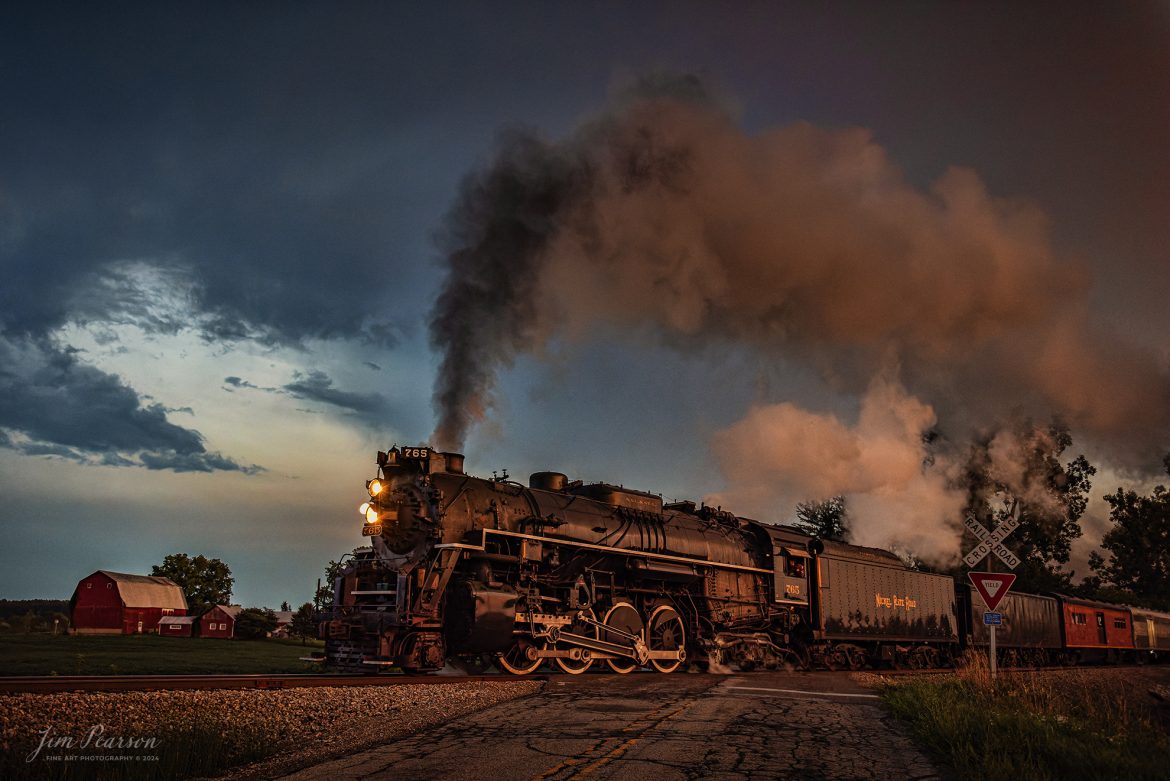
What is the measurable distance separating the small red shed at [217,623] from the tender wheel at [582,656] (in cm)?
4985

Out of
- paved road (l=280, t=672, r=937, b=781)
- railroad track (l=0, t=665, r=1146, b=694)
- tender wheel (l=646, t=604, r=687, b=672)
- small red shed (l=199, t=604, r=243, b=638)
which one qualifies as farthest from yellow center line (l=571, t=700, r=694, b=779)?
small red shed (l=199, t=604, r=243, b=638)

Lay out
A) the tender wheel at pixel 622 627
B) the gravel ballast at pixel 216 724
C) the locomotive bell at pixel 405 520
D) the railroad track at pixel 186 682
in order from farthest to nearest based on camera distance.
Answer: the tender wheel at pixel 622 627, the locomotive bell at pixel 405 520, the railroad track at pixel 186 682, the gravel ballast at pixel 216 724

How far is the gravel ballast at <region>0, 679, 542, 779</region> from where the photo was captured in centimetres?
781

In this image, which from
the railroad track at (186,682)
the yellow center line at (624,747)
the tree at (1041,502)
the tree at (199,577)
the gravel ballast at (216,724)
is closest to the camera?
the yellow center line at (624,747)

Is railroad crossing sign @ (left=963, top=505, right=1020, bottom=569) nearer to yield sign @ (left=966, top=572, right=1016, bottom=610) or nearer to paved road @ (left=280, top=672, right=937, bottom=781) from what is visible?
yield sign @ (left=966, top=572, right=1016, bottom=610)

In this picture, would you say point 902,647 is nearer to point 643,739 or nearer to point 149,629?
point 643,739

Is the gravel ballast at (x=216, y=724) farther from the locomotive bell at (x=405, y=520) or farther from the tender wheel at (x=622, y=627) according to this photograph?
the tender wheel at (x=622, y=627)

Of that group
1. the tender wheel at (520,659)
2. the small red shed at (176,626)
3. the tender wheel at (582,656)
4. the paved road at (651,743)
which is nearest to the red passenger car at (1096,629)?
the tender wheel at (582,656)

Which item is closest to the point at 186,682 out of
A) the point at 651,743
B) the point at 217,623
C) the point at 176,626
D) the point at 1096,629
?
the point at 651,743

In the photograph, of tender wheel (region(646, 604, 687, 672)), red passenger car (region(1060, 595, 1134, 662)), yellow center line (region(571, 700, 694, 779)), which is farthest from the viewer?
red passenger car (region(1060, 595, 1134, 662))

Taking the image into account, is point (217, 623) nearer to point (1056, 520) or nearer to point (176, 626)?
point (176, 626)

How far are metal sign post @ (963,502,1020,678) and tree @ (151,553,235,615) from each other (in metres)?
70.8

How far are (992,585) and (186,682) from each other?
1320 cm

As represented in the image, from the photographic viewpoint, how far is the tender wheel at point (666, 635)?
17969 mm
